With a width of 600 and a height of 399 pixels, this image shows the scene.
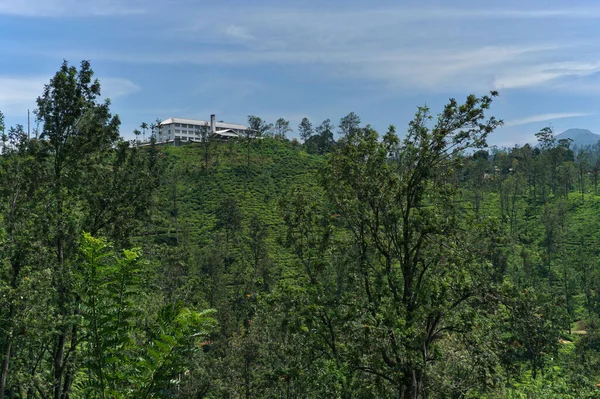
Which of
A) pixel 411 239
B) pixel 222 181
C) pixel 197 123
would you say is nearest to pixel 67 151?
pixel 411 239

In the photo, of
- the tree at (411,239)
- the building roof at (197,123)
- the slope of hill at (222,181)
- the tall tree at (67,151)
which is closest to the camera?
the tree at (411,239)

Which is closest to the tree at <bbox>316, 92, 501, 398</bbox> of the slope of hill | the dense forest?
the dense forest

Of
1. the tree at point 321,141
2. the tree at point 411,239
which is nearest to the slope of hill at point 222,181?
the tree at point 321,141

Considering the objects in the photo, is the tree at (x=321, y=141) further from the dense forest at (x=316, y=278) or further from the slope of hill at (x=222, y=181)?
the dense forest at (x=316, y=278)

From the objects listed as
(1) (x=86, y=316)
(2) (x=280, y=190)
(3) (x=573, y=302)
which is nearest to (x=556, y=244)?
(3) (x=573, y=302)

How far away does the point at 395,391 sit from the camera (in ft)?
44.2

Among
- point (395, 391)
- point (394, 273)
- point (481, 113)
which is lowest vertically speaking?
point (395, 391)

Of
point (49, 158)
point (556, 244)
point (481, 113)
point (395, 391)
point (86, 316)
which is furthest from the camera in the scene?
point (556, 244)

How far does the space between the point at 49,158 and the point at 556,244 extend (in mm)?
58313

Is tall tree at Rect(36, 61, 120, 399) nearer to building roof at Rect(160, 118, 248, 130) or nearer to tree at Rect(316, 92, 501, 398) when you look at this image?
tree at Rect(316, 92, 501, 398)

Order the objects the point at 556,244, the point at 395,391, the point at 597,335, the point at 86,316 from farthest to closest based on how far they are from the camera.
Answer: the point at 556,244
the point at 597,335
the point at 395,391
the point at 86,316

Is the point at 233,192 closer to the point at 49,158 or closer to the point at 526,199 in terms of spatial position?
the point at 526,199

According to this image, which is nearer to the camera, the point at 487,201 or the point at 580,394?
the point at 580,394

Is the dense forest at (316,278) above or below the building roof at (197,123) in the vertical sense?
below
